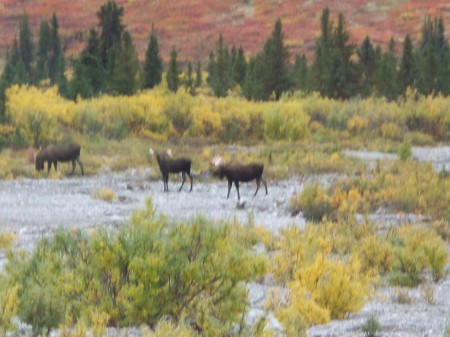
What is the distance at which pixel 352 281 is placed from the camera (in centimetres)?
825

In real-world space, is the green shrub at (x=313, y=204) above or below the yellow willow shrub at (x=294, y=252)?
below

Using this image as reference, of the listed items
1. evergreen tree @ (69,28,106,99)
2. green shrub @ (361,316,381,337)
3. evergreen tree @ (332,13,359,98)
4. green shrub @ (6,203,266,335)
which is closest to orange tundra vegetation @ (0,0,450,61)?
evergreen tree @ (332,13,359,98)

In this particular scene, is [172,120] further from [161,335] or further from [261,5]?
[261,5]

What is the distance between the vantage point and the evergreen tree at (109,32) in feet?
146

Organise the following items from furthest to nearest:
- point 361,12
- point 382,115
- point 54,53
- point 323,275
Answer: point 361,12
point 54,53
point 382,115
point 323,275

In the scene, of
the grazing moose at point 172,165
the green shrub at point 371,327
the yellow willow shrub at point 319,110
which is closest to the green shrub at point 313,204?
the grazing moose at point 172,165

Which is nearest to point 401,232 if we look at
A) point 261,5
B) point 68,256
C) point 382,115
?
point 68,256

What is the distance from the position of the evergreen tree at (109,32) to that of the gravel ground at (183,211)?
24789mm

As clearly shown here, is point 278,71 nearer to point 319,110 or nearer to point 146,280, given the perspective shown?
point 319,110

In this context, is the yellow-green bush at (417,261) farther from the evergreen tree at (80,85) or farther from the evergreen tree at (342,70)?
the evergreen tree at (342,70)

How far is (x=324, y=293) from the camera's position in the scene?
7.83 m

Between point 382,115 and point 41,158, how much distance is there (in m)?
14.9

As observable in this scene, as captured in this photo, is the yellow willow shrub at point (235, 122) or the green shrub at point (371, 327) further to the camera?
the yellow willow shrub at point (235, 122)

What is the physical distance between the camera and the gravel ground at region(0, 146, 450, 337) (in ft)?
25.1
